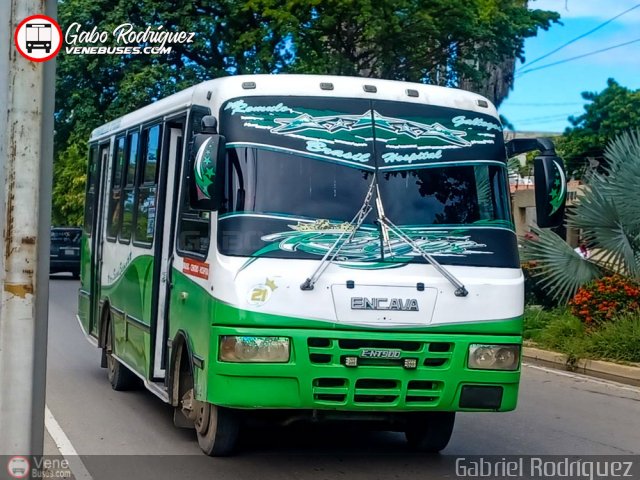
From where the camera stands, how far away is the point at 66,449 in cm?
841

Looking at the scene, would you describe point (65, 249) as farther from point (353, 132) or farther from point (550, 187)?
point (550, 187)

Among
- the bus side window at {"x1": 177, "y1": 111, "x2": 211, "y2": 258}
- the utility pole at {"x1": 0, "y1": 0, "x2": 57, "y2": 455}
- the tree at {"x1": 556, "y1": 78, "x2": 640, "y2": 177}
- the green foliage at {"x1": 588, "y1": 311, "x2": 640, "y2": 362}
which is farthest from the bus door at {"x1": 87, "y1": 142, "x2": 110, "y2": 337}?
the tree at {"x1": 556, "y1": 78, "x2": 640, "y2": 177}

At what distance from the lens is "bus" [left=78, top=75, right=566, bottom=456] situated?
7.10 meters

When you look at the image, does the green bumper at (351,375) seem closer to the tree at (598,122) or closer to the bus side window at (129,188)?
the bus side window at (129,188)

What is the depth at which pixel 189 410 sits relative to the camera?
27.2 ft

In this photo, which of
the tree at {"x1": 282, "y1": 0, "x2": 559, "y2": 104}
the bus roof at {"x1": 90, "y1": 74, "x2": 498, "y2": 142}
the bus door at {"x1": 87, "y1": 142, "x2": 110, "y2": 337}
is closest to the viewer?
the bus roof at {"x1": 90, "y1": 74, "x2": 498, "y2": 142}

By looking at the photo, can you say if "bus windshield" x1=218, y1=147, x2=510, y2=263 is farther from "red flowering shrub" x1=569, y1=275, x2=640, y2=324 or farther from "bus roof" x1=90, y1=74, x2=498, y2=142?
"red flowering shrub" x1=569, y1=275, x2=640, y2=324

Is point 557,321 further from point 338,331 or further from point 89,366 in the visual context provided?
point 338,331

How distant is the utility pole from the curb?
9.27m

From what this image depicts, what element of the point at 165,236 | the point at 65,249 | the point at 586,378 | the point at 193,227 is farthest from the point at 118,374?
the point at 65,249

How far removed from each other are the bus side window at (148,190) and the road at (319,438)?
5.76 feet

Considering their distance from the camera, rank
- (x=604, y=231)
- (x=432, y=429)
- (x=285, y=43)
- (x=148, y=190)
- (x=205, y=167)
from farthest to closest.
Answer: (x=285, y=43), (x=604, y=231), (x=148, y=190), (x=432, y=429), (x=205, y=167)

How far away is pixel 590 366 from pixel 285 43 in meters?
13.9

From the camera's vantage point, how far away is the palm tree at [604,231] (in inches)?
592
